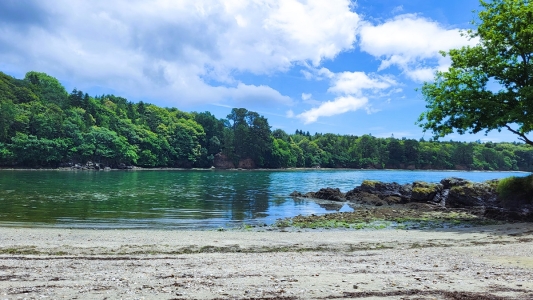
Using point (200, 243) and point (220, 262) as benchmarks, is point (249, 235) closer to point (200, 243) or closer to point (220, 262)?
point (200, 243)

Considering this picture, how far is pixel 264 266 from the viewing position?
434 inches

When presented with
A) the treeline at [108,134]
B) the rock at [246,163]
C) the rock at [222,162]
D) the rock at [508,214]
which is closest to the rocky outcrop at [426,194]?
the rock at [508,214]

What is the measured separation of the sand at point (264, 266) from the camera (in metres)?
8.07

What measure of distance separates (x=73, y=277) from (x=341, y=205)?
106 ft

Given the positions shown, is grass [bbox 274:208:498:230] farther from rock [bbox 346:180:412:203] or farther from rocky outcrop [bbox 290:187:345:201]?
rocky outcrop [bbox 290:187:345:201]

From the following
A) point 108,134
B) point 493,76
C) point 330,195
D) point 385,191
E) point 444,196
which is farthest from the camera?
point 108,134

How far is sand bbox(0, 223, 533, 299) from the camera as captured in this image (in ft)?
26.5

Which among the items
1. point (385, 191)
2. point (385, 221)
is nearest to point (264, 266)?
point (385, 221)

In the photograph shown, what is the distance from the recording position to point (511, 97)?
73.9 ft

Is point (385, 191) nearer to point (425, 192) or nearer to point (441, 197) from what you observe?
point (425, 192)

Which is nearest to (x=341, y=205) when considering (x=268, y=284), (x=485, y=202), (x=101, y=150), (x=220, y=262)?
(x=485, y=202)

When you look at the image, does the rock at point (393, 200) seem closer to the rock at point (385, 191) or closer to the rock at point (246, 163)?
the rock at point (385, 191)

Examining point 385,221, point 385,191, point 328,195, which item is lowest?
point 385,221

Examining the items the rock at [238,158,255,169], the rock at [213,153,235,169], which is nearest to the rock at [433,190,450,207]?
the rock at [213,153,235,169]
